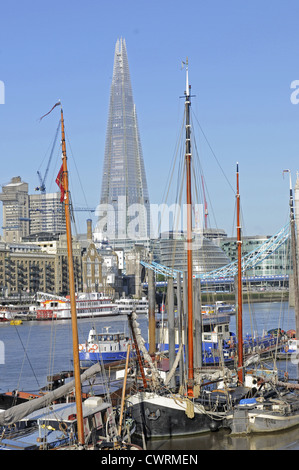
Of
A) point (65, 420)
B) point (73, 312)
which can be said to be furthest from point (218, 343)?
point (73, 312)

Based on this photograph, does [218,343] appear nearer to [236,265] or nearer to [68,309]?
[68,309]

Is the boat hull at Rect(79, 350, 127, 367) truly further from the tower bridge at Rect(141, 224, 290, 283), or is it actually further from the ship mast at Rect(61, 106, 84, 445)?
the tower bridge at Rect(141, 224, 290, 283)

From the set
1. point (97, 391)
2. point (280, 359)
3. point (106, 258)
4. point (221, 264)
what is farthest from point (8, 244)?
point (97, 391)

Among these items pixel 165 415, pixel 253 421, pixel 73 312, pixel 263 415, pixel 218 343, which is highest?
pixel 73 312

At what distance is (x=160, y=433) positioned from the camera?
16125 mm

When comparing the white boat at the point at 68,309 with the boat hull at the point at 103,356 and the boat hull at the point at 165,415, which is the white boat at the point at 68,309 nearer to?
the boat hull at the point at 103,356

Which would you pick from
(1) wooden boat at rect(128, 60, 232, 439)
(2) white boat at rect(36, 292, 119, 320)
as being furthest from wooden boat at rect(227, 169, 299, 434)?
(2) white boat at rect(36, 292, 119, 320)

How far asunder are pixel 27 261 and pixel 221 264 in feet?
112

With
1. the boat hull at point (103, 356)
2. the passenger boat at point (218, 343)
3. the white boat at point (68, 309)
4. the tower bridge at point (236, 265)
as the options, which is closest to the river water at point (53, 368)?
the boat hull at point (103, 356)

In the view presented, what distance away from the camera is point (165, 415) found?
16.0 m

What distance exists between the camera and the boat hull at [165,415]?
52.2 feet
